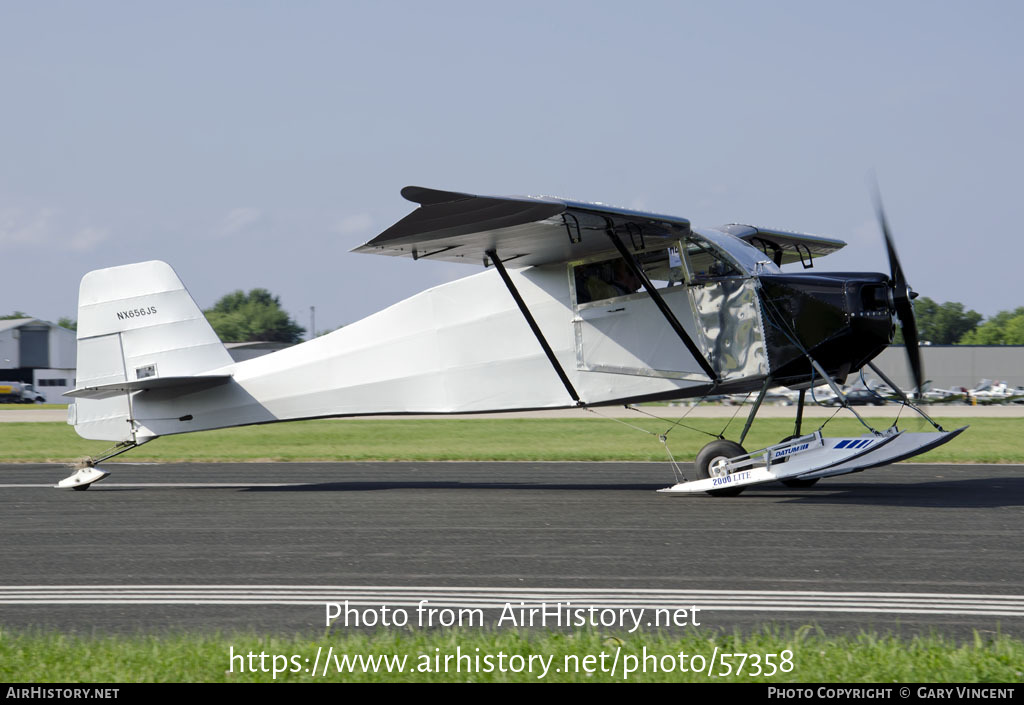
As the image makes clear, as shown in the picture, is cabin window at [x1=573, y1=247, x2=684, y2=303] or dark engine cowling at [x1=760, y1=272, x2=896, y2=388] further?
cabin window at [x1=573, y1=247, x2=684, y2=303]

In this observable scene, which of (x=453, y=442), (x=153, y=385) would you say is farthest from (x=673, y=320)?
(x=453, y=442)

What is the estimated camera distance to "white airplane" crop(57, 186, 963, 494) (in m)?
11.2

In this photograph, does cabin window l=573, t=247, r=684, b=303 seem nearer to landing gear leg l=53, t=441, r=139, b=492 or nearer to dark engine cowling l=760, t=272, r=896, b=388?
dark engine cowling l=760, t=272, r=896, b=388

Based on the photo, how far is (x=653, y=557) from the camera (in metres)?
7.64

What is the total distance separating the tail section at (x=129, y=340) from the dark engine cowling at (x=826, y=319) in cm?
803

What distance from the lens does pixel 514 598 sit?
6164 mm

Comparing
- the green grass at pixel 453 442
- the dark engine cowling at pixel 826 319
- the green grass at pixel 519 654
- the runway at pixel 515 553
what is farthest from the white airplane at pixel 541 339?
the green grass at pixel 453 442

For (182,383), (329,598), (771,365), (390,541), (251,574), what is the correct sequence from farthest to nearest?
(182,383) < (771,365) < (390,541) < (251,574) < (329,598)

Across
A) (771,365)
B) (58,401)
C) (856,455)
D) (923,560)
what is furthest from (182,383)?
(58,401)

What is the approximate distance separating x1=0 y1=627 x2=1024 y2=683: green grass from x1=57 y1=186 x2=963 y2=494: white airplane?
17.3 feet

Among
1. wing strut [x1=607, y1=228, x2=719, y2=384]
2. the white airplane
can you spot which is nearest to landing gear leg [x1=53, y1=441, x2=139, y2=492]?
the white airplane

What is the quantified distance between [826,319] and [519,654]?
25.8 ft
